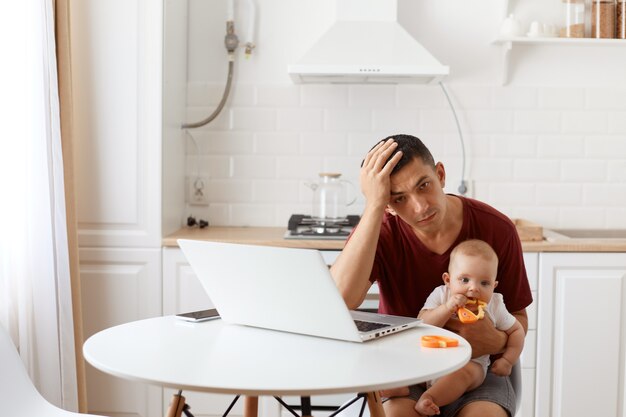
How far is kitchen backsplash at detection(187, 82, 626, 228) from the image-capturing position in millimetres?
3484

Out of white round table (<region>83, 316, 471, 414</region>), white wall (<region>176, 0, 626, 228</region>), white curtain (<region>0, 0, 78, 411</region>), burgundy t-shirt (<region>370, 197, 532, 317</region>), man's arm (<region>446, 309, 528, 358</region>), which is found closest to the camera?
white round table (<region>83, 316, 471, 414</region>)

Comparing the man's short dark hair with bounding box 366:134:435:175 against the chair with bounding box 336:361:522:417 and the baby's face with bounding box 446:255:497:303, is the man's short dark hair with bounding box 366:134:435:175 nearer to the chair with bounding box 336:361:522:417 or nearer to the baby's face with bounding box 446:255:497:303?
the baby's face with bounding box 446:255:497:303

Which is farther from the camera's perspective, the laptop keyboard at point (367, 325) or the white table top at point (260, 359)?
the laptop keyboard at point (367, 325)

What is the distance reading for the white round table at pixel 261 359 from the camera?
129cm

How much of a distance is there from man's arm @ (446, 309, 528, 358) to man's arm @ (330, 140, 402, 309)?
0.23 meters

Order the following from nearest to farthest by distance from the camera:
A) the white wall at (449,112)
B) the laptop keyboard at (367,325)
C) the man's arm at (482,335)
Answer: the laptop keyboard at (367,325) → the man's arm at (482,335) → the white wall at (449,112)

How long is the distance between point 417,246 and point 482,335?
28 cm

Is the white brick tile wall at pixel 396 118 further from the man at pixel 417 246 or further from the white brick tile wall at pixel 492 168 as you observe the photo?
the man at pixel 417 246

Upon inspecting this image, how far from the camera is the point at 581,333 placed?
2.92 m

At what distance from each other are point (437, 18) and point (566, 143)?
0.78 m

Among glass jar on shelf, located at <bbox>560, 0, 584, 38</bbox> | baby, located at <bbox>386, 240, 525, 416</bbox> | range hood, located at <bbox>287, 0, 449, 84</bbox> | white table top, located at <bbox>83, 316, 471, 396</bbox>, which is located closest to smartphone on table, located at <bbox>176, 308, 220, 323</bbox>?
white table top, located at <bbox>83, 316, 471, 396</bbox>

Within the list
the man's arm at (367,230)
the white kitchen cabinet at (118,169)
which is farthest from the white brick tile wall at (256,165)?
the man's arm at (367,230)

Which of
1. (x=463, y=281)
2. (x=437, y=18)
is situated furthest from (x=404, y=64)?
(x=463, y=281)

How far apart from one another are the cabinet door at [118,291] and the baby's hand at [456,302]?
150 centimetres
